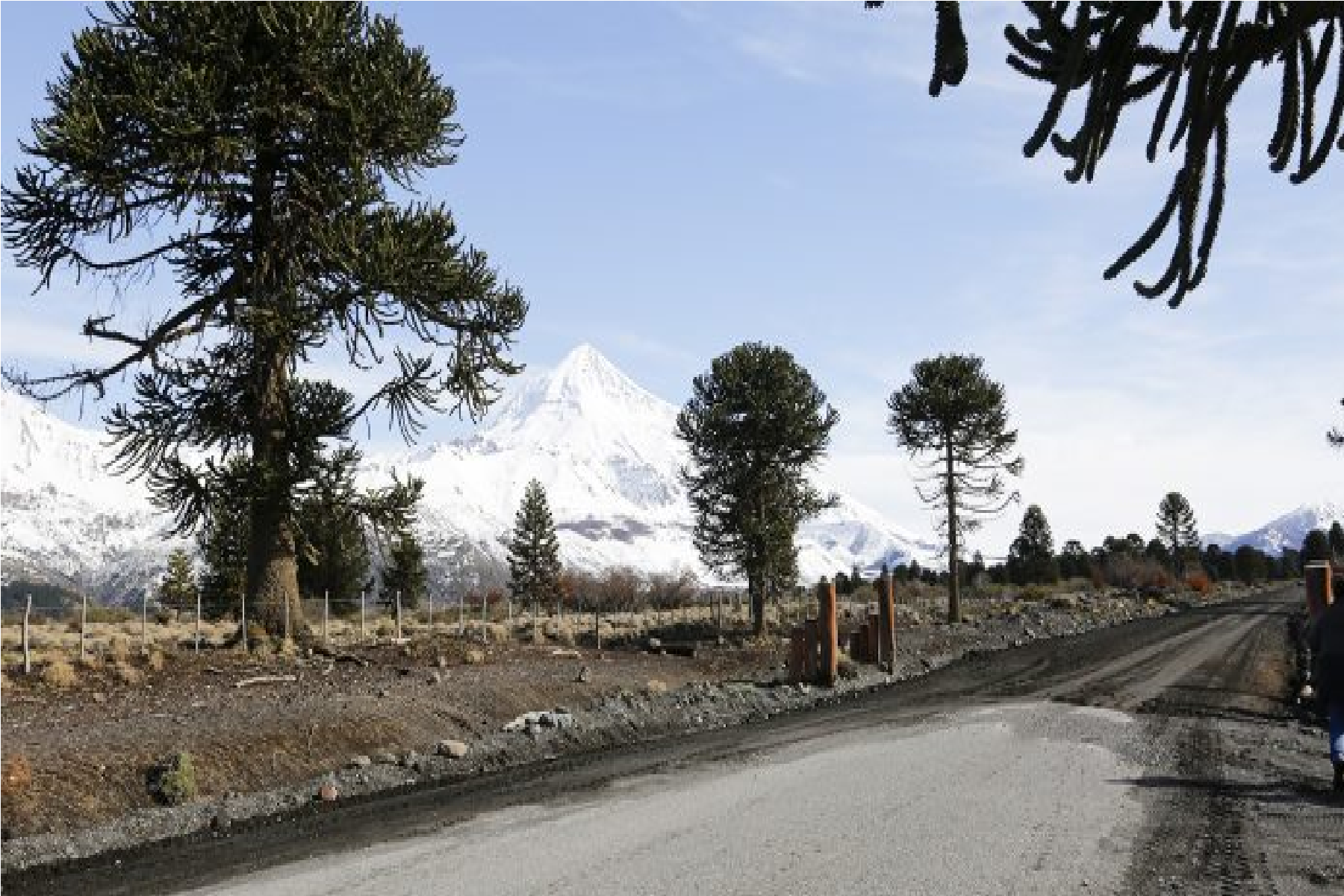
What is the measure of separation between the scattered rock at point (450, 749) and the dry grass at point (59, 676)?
4.96m

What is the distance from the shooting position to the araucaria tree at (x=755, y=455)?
34594 millimetres

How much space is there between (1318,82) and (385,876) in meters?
6.78

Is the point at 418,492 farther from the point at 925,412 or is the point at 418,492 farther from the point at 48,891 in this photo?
the point at 925,412

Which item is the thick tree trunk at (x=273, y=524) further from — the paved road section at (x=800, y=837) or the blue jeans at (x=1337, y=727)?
the blue jeans at (x=1337, y=727)

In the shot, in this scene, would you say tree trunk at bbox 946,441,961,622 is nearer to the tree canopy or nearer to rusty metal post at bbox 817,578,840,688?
rusty metal post at bbox 817,578,840,688

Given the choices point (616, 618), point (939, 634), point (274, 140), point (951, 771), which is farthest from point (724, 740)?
point (616, 618)

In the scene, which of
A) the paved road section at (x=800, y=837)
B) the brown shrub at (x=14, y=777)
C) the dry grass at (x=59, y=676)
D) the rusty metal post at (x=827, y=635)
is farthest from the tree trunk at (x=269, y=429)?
the rusty metal post at (x=827, y=635)

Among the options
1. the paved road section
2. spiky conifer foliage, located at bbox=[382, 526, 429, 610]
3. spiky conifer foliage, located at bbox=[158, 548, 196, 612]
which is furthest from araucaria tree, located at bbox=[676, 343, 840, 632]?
spiky conifer foliage, located at bbox=[158, 548, 196, 612]

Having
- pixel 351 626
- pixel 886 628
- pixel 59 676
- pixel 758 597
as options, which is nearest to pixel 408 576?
pixel 351 626

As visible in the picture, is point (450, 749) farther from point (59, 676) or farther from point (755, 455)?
point (755, 455)

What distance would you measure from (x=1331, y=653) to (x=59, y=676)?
14.6m

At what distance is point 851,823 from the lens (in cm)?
855

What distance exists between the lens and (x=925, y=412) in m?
40.6

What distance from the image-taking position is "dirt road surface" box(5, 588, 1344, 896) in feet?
23.2
